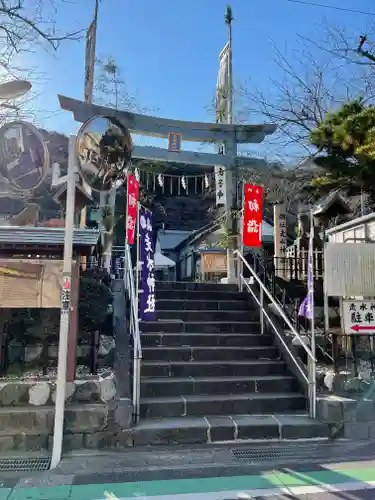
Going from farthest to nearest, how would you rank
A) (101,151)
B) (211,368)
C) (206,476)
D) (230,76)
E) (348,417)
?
(230,76)
(211,368)
(348,417)
(101,151)
(206,476)

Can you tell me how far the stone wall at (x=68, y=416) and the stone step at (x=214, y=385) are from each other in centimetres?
94

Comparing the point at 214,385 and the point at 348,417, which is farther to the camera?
the point at 214,385

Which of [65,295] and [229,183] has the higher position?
[229,183]

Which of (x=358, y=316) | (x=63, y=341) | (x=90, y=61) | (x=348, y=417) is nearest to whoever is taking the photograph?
(x=63, y=341)

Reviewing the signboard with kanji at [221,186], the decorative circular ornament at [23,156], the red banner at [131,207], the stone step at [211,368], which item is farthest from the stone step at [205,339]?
the signboard with kanji at [221,186]

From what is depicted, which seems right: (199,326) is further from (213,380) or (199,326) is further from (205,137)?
(205,137)

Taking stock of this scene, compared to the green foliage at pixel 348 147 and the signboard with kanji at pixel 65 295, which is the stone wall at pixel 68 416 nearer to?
the signboard with kanji at pixel 65 295

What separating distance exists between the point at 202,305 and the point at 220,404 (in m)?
3.16

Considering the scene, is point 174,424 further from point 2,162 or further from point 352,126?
point 352,126

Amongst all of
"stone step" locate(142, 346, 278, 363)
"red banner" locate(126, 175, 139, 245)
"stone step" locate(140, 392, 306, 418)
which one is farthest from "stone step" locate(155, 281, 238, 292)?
"stone step" locate(140, 392, 306, 418)

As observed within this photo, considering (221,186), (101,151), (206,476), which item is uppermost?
(221,186)

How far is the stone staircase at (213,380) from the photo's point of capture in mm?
6062

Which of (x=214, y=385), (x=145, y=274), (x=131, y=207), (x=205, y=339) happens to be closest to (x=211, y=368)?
(x=214, y=385)

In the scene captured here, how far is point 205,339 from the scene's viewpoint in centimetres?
824
